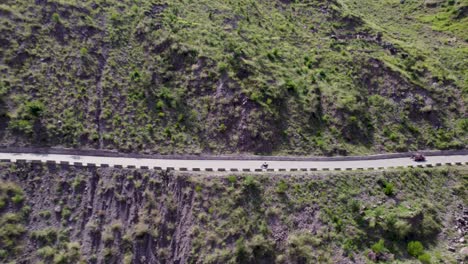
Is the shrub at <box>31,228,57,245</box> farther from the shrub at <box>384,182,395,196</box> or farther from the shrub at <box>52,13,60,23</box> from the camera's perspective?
the shrub at <box>384,182,395,196</box>

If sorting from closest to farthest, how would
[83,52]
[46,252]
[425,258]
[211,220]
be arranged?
[46,252]
[425,258]
[211,220]
[83,52]

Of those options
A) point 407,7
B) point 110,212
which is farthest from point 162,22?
point 407,7

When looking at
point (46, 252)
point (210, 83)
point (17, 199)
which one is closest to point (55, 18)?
point (210, 83)

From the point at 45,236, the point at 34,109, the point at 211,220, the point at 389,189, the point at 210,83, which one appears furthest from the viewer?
the point at 210,83

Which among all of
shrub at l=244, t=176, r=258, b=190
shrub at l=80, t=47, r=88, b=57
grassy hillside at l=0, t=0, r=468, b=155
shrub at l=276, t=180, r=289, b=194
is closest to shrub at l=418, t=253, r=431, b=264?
grassy hillside at l=0, t=0, r=468, b=155

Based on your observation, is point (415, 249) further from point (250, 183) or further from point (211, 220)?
point (211, 220)

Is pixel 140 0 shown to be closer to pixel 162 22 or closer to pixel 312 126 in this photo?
pixel 162 22
